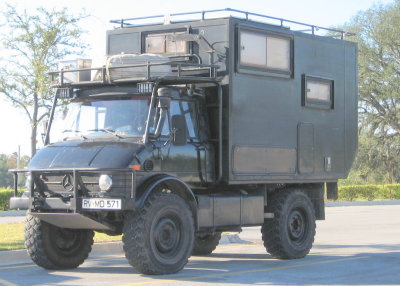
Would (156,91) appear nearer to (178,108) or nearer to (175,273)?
(178,108)

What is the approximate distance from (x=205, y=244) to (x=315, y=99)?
3.32 metres

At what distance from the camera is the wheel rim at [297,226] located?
14014 millimetres

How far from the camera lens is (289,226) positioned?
1396 centimetres

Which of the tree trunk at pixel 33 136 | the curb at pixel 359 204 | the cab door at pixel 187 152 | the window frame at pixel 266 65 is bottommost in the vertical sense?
the curb at pixel 359 204

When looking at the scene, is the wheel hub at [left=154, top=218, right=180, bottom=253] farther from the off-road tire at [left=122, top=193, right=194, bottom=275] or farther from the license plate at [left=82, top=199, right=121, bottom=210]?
the license plate at [left=82, top=199, right=121, bottom=210]

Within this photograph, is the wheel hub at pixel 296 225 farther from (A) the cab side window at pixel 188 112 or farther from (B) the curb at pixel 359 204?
(B) the curb at pixel 359 204

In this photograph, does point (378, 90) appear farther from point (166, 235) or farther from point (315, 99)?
point (166, 235)

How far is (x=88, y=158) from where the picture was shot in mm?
10930

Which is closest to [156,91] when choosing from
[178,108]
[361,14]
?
[178,108]

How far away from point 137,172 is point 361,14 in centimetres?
4667

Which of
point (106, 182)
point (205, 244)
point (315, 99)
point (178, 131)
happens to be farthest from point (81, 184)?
point (315, 99)

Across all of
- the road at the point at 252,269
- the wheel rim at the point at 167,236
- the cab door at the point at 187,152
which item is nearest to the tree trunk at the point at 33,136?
the road at the point at 252,269

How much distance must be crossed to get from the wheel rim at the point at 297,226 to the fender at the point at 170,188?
2.77 meters

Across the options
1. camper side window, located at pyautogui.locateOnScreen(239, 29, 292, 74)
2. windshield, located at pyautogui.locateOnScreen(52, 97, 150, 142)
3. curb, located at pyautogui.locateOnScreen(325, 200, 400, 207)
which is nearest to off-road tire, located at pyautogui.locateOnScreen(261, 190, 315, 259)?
camper side window, located at pyautogui.locateOnScreen(239, 29, 292, 74)
